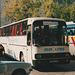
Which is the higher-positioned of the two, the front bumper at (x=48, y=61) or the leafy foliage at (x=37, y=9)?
the leafy foliage at (x=37, y=9)

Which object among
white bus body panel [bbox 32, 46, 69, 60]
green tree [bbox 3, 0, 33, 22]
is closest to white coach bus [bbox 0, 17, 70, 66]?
white bus body panel [bbox 32, 46, 69, 60]

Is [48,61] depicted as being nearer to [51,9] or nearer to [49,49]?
[49,49]

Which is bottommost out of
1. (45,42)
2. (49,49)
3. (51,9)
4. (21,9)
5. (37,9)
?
(49,49)

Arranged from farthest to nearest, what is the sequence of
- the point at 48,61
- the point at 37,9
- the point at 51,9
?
the point at 37,9 → the point at 51,9 → the point at 48,61

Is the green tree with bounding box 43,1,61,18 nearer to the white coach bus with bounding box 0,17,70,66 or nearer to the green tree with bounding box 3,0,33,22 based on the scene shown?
the green tree with bounding box 3,0,33,22

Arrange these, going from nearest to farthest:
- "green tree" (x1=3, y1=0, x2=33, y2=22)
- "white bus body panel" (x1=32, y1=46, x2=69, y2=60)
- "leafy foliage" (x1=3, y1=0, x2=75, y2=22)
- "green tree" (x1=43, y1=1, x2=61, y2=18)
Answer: "white bus body panel" (x1=32, y1=46, x2=69, y2=60) < "green tree" (x1=43, y1=1, x2=61, y2=18) < "leafy foliage" (x1=3, y1=0, x2=75, y2=22) < "green tree" (x1=3, y1=0, x2=33, y2=22)

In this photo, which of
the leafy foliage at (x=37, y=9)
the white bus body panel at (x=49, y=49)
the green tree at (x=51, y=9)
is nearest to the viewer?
the white bus body panel at (x=49, y=49)

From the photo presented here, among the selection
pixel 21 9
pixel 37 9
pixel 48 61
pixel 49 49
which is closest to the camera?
pixel 48 61

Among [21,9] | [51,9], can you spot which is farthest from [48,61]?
[21,9]

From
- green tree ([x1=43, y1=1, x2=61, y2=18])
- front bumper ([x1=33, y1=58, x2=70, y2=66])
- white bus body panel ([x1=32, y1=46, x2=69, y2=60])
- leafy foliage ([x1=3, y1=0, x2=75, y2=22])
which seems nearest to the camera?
front bumper ([x1=33, y1=58, x2=70, y2=66])

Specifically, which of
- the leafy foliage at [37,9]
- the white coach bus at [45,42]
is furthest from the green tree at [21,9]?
the white coach bus at [45,42]

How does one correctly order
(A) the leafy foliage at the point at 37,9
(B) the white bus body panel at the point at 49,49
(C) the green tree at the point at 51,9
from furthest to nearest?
(A) the leafy foliage at the point at 37,9 → (C) the green tree at the point at 51,9 → (B) the white bus body panel at the point at 49,49

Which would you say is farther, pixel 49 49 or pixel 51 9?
pixel 51 9

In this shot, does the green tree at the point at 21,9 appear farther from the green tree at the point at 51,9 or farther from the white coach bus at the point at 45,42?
the white coach bus at the point at 45,42
